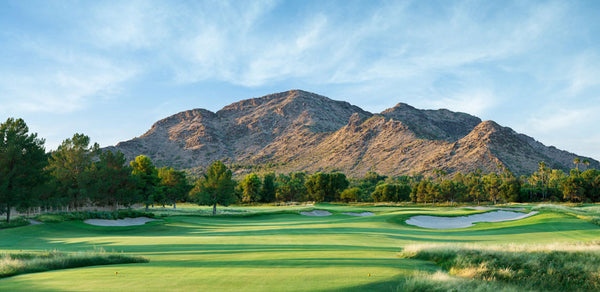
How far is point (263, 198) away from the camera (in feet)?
317

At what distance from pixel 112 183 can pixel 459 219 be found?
41.2 meters

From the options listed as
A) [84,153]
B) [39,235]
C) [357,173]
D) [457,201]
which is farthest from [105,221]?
[357,173]

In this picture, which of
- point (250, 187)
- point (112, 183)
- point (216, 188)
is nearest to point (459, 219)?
point (216, 188)

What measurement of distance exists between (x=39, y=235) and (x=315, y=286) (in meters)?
23.1

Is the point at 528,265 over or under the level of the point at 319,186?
under

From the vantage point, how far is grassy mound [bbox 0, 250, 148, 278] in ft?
32.2

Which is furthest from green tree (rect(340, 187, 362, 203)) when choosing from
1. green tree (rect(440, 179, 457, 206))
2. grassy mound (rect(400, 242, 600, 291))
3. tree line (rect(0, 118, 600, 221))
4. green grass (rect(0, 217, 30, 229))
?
grassy mound (rect(400, 242, 600, 291))

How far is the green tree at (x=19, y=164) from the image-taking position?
3122 cm

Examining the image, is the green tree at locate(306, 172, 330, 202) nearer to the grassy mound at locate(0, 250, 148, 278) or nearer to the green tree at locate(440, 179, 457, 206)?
the green tree at locate(440, 179, 457, 206)

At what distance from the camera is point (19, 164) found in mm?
32719

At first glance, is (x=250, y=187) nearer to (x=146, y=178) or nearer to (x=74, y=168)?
(x=146, y=178)

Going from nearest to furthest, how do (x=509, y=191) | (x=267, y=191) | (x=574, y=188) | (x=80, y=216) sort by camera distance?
(x=80, y=216), (x=574, y=188), (x=509, y=191), (x=267, y=191)

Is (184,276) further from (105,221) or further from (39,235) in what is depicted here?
(105,221)

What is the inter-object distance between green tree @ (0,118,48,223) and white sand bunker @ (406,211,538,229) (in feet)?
117
